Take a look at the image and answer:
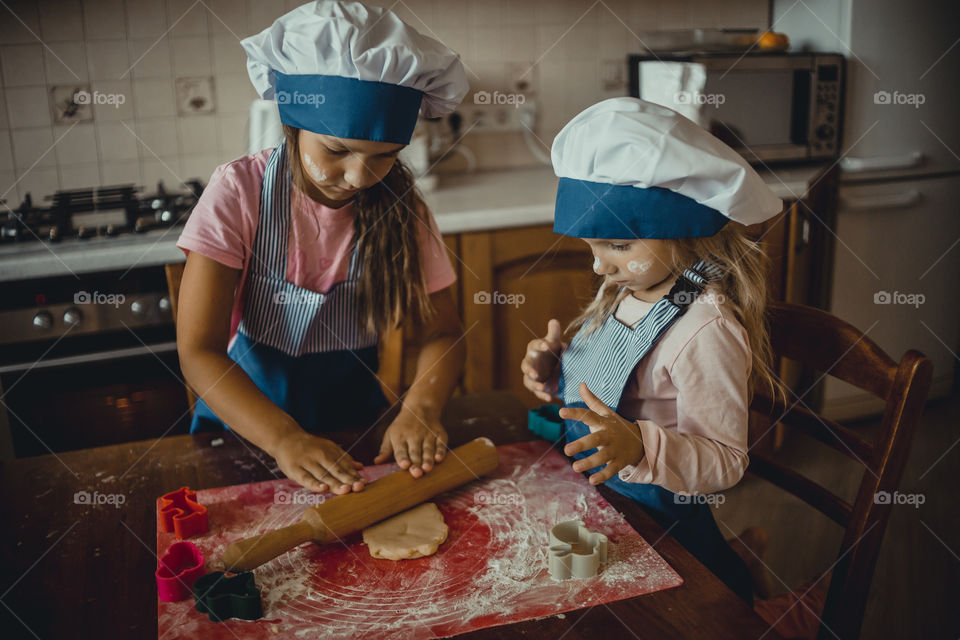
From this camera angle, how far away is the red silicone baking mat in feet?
2.34

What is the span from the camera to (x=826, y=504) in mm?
985

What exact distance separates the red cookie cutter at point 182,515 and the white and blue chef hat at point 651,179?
21.1 inches

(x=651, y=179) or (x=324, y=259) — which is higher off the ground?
(x=651, y=179)

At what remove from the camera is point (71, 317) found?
5.65 ft

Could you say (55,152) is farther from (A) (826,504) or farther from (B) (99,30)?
(A) (826,504)

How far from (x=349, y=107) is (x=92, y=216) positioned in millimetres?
1293

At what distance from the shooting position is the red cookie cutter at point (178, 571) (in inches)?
29.2
